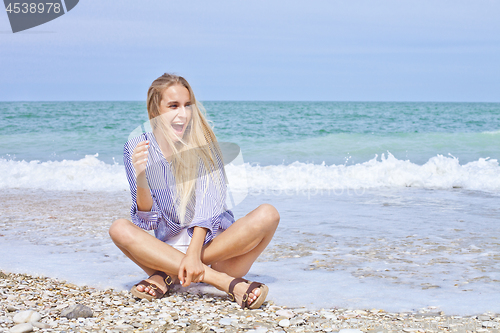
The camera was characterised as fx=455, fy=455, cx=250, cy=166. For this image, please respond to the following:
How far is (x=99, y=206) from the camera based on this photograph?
6285 mm

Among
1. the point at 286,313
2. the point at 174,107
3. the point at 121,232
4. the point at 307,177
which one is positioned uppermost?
the point at 174,107

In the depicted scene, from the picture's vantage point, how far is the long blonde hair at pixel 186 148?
9.20ft

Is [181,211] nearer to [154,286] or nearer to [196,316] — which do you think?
[154,286]

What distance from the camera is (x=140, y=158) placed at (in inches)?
103

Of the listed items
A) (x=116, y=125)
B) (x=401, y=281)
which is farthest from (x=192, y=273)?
(x=116, y=125)

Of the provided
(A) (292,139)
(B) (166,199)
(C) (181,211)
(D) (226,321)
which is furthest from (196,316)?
(A) (292,139)

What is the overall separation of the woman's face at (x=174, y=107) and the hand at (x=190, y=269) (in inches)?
28.9

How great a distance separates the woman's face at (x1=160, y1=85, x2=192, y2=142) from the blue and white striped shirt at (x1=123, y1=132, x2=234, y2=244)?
0.18m

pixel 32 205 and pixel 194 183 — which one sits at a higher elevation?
pixel 194 183

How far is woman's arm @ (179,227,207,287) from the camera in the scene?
2.61 meters

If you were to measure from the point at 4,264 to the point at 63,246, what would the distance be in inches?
25.6

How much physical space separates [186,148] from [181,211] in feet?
1.30

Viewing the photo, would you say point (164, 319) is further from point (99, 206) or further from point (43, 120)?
point (43, 120)

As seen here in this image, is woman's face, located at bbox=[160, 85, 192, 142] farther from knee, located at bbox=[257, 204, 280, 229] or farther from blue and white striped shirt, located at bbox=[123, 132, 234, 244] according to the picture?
knee, located at bbox=[257, 204, 280, 229]
